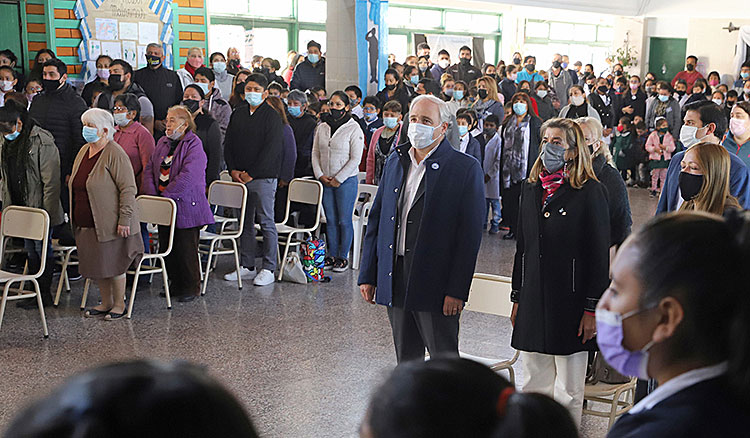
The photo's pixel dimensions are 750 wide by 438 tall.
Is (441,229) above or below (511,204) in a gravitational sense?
above

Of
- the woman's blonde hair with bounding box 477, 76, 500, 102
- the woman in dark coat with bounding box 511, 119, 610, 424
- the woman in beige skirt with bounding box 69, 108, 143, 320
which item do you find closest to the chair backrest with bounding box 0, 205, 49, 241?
the woman in beige skirt with bounding box 69, 108, 143, 320

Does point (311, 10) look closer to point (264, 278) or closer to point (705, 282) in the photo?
point (264, 278)

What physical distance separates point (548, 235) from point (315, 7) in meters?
15.2

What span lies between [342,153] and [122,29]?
6.16 meters

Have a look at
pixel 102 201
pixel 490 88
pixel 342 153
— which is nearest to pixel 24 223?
pixel 102 201

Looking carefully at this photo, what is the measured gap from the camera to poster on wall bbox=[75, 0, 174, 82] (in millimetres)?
11812

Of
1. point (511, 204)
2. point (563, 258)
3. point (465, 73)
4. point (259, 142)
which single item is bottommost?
point (511, 204)

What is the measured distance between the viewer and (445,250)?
142 inches

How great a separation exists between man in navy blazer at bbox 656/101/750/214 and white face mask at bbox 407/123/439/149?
1.45 m

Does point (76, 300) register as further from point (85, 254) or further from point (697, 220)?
point (697, 220)

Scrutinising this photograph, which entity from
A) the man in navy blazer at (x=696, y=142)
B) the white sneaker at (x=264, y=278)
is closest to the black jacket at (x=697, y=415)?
the man in navy blazer at (x=696, y=142)

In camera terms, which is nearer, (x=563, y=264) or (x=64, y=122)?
(x=563, y=264)

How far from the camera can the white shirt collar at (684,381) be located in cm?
134

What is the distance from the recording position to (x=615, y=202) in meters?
4.14
